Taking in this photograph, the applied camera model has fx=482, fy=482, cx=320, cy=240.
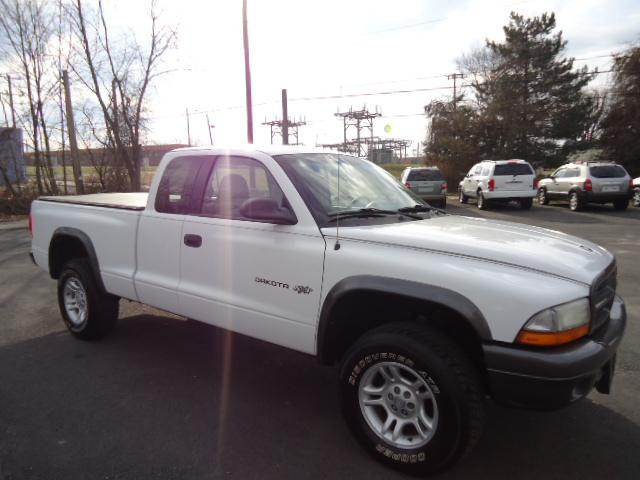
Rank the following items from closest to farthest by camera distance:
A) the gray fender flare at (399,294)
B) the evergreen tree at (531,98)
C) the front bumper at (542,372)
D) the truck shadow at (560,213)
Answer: the front bumper at (542,372) → the gray fender flare at (399,294) → the truck shadow at (560,213) → the evergreen tree at (531,98)

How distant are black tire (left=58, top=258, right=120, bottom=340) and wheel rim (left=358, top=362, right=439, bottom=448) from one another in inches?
116

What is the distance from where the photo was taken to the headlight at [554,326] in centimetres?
228

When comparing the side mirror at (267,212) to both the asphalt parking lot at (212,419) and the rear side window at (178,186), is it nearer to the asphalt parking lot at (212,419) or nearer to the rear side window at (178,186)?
the rear side window at (178,186)

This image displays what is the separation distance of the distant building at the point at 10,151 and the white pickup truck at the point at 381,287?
19058 millimetres

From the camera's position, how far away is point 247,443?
2.98 meters

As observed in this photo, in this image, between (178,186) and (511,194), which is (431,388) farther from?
(511,194)

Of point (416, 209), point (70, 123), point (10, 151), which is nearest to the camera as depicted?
point (416, 209)

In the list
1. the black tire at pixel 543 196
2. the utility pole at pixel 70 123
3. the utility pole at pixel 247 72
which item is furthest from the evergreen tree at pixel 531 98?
the utility pole at pixel 70 123

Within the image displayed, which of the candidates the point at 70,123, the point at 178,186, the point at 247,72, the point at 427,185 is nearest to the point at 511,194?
the point at 427,185

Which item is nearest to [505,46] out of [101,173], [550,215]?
[550,215]

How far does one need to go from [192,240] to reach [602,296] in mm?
2713

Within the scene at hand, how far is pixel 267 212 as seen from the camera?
118 inches

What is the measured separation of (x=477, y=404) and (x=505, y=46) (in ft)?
114

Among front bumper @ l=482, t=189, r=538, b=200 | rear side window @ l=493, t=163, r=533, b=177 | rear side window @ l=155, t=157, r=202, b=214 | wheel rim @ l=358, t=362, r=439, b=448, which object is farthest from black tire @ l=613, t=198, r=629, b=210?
wheel rim @ l=358, t=362, r=439, b=448
